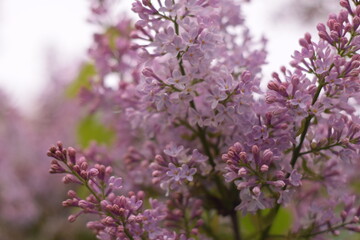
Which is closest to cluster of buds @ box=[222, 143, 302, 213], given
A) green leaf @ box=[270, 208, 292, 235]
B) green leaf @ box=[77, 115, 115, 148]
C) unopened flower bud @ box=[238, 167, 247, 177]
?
unopened flower bud @ box=[238, 167, 247, 177]

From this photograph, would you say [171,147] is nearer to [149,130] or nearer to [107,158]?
[149,130]

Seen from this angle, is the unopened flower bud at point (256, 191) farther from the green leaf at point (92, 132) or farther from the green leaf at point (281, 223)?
the green leaf at point (92, 132)

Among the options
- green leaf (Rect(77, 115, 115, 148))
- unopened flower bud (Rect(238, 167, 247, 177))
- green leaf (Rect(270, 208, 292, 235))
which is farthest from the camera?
green leaf (Rect(77, 115, 115, 148))

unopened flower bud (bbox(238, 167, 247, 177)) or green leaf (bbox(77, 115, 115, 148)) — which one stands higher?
green leaf (bbox(77, 115, 115, 148))

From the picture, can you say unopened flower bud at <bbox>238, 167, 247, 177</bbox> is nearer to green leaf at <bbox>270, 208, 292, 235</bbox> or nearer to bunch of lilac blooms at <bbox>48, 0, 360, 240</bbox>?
bunch of lilac blooms at <bbox>48, 0, 360, 240</bbox>

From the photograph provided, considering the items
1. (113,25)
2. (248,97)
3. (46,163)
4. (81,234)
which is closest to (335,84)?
(248,97)

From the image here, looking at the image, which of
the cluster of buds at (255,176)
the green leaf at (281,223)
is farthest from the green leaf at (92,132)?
the cluster of buds at (255,176)

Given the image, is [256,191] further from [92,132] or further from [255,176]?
[92,132]

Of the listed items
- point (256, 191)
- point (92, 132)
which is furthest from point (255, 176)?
point (92, 132)

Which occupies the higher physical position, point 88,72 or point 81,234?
point 88,72
